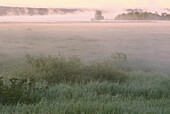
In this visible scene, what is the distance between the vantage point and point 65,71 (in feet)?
33.0

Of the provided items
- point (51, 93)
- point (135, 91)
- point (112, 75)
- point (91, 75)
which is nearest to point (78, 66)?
point (91, 75)

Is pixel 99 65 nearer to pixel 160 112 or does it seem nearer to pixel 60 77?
pixel 60 77

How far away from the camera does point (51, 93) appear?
7047 mm

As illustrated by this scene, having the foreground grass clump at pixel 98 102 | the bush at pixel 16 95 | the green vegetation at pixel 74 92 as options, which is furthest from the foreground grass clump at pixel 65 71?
the bush at pixel 16 95

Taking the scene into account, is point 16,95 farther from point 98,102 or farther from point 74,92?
point 98,102

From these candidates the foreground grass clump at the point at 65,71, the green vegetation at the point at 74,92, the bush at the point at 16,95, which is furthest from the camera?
the foreground grass clump at the point at 65,71

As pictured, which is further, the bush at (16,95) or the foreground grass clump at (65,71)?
the foreground grass clump at (65,71)

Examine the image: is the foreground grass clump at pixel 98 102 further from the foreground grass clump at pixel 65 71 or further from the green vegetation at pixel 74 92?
the foreground grass clump at pixel 65 71

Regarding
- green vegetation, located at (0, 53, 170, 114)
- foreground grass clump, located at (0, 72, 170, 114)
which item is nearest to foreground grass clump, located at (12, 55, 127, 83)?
green vegetation, located at (0, 53, 170, 114)

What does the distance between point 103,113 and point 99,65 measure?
569 cm

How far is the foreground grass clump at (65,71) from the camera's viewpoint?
985 centimetres

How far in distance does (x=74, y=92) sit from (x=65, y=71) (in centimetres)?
286

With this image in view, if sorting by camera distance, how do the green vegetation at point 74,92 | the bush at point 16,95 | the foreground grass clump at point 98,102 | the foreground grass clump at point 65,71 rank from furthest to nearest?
the foreground grass clump at point 65,71 → the bush at point 16,95 → the green vegetation at point 74,92 → the foreground grass clump at point 98,102

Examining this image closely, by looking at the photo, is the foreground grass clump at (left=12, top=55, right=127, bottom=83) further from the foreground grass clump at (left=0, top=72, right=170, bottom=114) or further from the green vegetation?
the foreground grass clump at (left=0, top=72, right=170, bottom=114)
